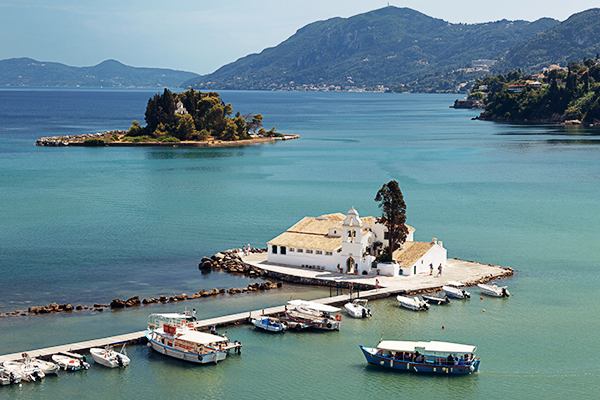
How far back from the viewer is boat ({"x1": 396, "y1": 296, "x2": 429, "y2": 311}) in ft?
164

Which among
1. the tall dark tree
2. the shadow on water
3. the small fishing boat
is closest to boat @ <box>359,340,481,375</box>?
the small fishing boat

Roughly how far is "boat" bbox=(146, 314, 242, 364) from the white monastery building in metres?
16.7

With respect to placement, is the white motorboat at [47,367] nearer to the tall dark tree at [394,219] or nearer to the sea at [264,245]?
the sea at [264,245]

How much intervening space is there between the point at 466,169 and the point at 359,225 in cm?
7744

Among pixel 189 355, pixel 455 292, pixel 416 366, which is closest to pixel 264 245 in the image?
pixel 455 292

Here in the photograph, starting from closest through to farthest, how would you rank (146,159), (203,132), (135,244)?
(135,244) < (146,159) < (203,132)

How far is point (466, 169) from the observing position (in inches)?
5089

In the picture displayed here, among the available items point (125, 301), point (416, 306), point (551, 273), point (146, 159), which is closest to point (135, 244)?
point (125, 301)

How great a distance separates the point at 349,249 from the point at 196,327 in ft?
55.2

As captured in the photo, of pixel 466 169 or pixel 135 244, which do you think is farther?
pixel 466 169

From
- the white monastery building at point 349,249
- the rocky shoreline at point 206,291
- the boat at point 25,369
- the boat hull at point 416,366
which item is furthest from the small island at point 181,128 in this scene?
the boat hull at point 416,366

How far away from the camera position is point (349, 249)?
57.4 m

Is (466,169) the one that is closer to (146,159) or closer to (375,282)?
(146,159)

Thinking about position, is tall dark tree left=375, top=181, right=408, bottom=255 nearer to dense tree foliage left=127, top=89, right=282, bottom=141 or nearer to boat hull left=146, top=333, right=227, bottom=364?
boat hull left=146, top=333, right=227, bottom=364
